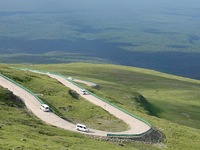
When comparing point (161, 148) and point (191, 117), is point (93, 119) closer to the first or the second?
point (161, 148)

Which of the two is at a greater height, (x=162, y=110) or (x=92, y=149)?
(x=92, y=149)

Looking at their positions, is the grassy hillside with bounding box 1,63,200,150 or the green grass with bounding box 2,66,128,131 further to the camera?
the grassy hillside with bounding box 1,63,200,150

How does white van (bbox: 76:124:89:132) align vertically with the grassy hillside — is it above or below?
above

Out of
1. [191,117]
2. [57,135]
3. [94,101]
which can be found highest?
[57,135]

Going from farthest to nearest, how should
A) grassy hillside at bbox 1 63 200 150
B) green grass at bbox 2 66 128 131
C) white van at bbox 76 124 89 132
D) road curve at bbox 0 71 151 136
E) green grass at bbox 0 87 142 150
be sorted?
grassy hillside at bbox 1 63 200 150 < green grass at bbox 2 66 128 131 < road curve at bbox 0 71 151 136 < white van at bbox 76 124 89 132 < green grass at bbox 0 87 142 150

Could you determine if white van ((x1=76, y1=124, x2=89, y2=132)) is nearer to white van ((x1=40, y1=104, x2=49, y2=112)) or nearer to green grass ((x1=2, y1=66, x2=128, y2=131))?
green grass ((x1=2, y1=66, x2=128, y2=131))

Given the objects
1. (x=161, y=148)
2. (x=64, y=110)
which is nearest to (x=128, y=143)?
(x=161, y=148)

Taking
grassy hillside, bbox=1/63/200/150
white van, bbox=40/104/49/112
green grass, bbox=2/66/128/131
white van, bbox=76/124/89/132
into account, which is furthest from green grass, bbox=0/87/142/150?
green grass, bbox=2/66/128/131

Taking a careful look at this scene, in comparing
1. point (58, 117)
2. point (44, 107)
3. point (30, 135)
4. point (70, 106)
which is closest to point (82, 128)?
point (58, 117)

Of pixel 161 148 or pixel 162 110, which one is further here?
pixel 162 110

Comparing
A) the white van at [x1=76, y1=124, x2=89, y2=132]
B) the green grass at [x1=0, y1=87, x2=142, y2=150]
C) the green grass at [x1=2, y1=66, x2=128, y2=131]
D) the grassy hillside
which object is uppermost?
the green grass at [x1=0, y1=87, x2=142, y2=150]
